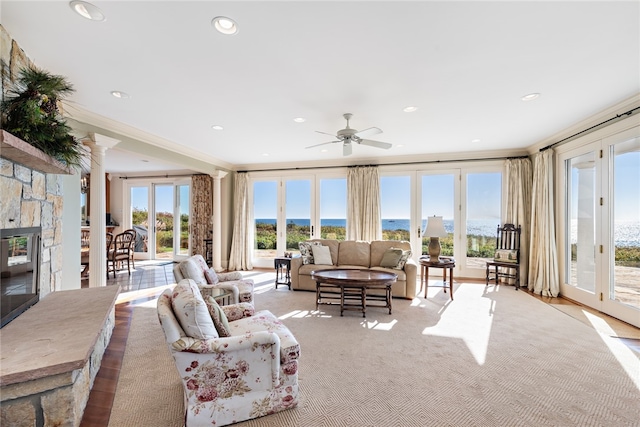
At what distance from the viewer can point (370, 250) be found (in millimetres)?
5367

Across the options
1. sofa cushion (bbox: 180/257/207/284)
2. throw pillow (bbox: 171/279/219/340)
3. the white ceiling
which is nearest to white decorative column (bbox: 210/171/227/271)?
the white ceiling

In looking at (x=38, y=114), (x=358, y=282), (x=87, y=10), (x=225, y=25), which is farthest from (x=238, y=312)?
(x=87, y=10)

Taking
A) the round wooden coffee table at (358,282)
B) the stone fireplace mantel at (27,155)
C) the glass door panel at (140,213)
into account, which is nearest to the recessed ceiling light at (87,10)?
the stone fireplace mantel at (27,155)

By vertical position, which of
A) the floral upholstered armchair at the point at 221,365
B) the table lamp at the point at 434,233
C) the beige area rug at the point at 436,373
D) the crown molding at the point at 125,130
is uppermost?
the crown molding at the point at 125,130

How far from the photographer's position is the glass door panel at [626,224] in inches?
136

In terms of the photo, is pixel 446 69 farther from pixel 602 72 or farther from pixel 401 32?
pixel 602 72

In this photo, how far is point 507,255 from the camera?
5379 millimetres

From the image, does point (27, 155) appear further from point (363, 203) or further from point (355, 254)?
point (363, 203)

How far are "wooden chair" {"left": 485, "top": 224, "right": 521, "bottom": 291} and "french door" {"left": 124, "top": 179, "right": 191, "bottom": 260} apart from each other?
25.2ft

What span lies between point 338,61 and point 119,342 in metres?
3.60

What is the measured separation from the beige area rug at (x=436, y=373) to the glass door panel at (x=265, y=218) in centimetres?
370

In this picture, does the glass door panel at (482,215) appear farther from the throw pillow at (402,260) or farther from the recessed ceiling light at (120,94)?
the recessed ceiling light at (120,94)

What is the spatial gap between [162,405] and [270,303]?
7.77ft

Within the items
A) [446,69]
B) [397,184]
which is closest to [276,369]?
[446,69]
